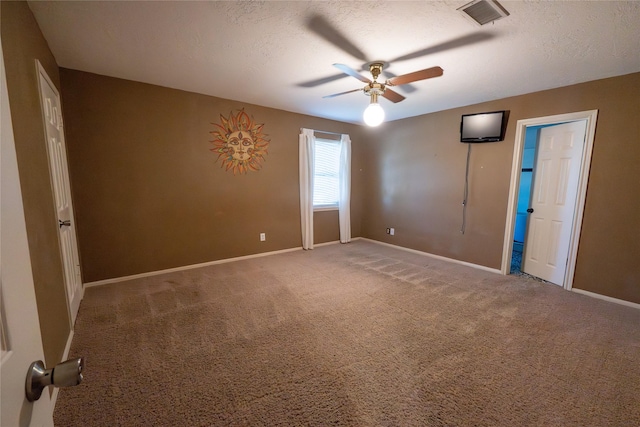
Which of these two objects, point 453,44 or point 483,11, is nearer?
point 483,11

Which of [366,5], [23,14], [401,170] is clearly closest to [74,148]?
[23,14]

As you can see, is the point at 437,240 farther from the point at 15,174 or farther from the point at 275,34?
the point at 15,174

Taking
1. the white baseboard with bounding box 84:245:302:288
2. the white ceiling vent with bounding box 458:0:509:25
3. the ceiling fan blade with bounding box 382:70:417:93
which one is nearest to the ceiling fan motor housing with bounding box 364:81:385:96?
the ceiling fan blade with bounding box 382:70:417:93

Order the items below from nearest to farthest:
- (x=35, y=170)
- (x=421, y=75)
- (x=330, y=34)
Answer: (x=35, y=170), (x=330, y=34), (x=421, y=75)

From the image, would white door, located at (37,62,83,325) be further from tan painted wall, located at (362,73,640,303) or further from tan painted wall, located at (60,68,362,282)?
tan painted wall, located at (362,73,640,303)

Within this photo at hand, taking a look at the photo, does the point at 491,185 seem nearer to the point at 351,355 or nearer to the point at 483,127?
the point at 483,127

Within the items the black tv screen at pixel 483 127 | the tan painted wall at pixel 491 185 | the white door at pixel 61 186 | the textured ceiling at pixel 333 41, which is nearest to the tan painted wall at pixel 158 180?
the white door at pixel 61 186

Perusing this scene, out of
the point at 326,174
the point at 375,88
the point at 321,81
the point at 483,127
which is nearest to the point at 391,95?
the point at 375,88

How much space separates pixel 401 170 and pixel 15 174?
16.1 ft

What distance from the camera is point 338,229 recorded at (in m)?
5.40

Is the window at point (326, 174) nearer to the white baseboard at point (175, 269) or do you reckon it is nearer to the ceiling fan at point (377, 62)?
the white baseboard at point (175, 269)

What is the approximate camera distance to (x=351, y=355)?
6.46ft

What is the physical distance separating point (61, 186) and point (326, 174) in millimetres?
3674

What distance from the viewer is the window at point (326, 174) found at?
195 inches
